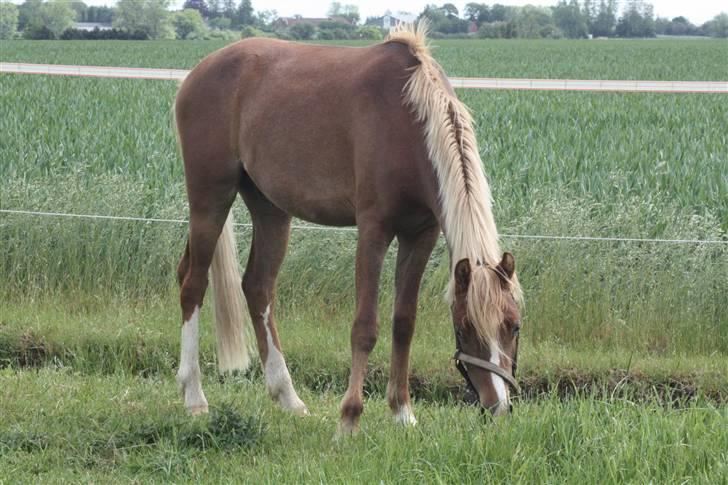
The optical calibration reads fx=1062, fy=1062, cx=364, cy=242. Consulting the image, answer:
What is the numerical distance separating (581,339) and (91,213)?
4272 mm

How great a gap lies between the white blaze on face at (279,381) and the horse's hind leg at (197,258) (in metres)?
0.41

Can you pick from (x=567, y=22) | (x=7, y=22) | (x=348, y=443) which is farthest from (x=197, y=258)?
(x=567, y=22)

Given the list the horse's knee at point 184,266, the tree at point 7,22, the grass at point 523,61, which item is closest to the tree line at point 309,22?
the tree at point 7,22

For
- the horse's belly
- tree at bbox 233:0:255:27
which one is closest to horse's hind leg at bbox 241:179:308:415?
the horse's belly

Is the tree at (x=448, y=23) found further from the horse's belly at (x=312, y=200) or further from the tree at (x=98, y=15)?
the horse's belly at (x=312, y=200)

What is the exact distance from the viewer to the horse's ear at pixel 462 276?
4.65 m

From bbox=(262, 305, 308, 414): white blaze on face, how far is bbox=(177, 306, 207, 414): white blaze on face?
16.2 inches

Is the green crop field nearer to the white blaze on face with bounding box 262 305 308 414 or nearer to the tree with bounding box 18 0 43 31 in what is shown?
the white blaze on face with bounding box 262 305 308 414

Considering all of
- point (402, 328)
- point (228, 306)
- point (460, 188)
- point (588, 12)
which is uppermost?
point (460, 188)

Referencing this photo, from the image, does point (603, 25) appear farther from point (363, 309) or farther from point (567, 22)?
point (363, 309)

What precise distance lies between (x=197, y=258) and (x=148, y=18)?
235 feet

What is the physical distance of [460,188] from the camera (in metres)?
4.91

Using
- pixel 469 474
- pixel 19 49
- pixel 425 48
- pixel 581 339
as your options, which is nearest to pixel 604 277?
pixel 581 339

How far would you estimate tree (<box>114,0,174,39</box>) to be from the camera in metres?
74.0
